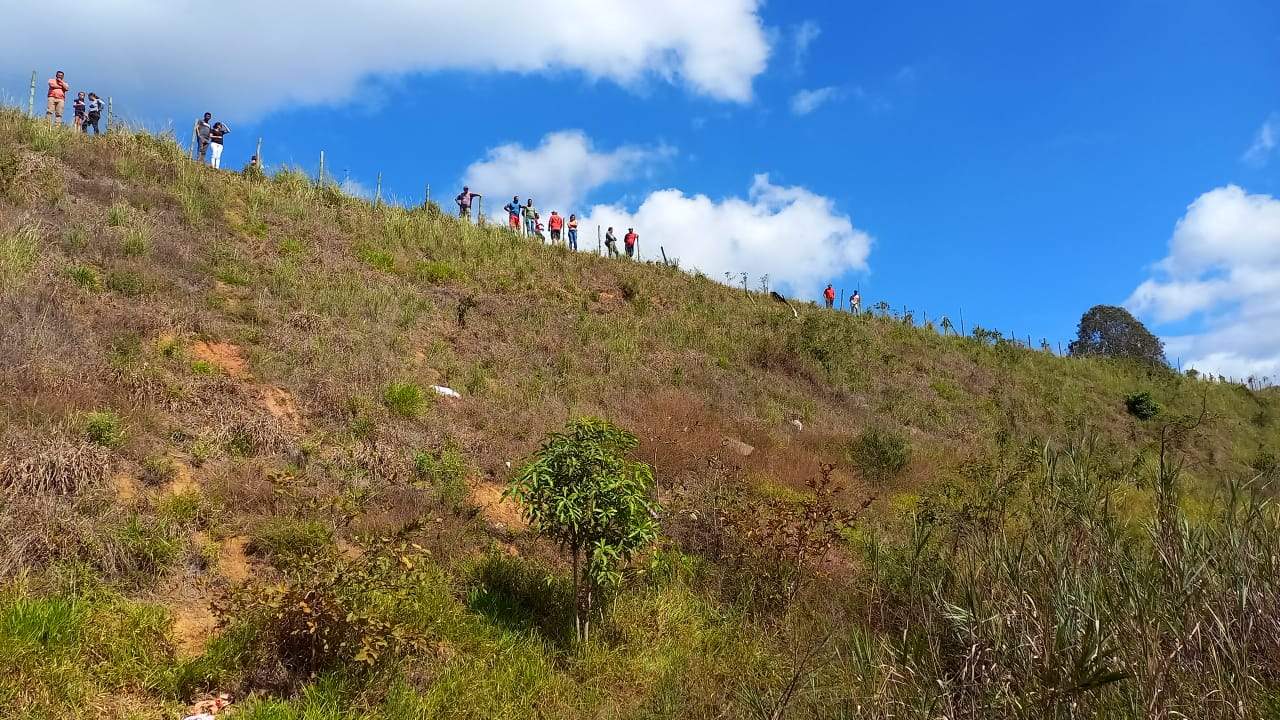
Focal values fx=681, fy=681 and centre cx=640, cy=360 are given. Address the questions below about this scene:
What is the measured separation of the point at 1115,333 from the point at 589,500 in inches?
2068

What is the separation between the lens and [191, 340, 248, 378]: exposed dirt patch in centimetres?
830

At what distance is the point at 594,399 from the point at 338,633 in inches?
292

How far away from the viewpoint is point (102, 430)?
5.89m

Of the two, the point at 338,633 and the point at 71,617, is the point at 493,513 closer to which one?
the point at 338,633

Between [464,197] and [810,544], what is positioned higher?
[464,197]

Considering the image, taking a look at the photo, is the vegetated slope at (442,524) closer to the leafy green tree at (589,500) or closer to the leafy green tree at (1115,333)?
the leafy green tree at (589,500)

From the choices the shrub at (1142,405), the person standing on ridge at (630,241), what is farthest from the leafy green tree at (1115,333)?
the person standing on ridge at (630,241)

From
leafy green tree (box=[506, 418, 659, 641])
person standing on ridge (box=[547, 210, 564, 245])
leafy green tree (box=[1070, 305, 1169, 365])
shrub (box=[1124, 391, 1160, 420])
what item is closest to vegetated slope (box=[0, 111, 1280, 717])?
leafy green tree (box=[506, 418, 659, 641])

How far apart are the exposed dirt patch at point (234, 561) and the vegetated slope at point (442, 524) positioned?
5 centimetres

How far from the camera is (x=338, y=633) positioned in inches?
162

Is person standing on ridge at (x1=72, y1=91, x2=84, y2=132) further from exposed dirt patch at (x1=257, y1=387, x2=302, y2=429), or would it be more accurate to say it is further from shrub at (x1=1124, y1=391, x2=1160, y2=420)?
shrub at (x1=1124, y1=391, x2=1160, y2=420)

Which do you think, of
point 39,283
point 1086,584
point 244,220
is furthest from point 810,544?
point 244,220

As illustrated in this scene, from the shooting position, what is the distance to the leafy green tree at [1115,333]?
4359cm

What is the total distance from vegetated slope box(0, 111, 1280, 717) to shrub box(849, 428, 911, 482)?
102 mm
